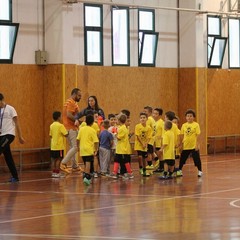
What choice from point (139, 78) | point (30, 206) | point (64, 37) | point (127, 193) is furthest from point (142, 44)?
point (30, 206)

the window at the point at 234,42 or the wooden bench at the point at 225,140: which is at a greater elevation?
the window at the point at 234,42

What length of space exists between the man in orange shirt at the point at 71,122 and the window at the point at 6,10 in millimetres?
3307

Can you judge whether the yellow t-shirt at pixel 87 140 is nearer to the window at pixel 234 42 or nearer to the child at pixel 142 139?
the child at pixel 142 139

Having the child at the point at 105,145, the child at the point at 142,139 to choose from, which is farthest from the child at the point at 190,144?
the child at the point at 105,145

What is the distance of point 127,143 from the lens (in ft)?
74.0

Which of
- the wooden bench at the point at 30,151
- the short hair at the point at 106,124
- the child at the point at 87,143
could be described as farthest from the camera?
the wooden bench at the point at 30,151

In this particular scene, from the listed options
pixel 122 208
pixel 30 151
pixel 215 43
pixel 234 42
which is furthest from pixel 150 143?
pixel 234 42

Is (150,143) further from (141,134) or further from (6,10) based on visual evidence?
(6,10)

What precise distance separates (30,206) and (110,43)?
1280 cm

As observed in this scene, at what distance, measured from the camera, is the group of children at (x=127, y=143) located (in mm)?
21686

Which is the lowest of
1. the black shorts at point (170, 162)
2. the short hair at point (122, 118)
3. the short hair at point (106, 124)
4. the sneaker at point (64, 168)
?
the sneaker at point (64, 168)

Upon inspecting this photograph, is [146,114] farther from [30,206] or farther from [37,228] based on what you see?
[37,228]

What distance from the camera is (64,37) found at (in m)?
26.3

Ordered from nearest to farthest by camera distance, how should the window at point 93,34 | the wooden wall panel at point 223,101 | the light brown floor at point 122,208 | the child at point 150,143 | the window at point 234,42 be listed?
the light brown floor at point 122,208 → the child at point 150,143 → the window at point 93,34 → the wooden wall panel at point 223,101 → the window at point 234,42
